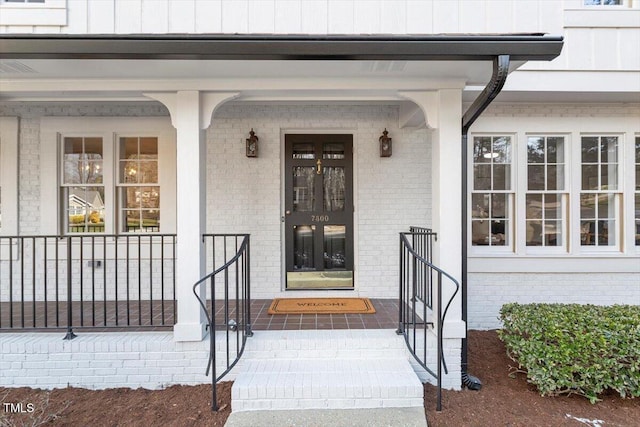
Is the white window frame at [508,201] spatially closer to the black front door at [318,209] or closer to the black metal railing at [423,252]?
the black metal railing at [423,252]

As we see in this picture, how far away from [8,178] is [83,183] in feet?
2.84

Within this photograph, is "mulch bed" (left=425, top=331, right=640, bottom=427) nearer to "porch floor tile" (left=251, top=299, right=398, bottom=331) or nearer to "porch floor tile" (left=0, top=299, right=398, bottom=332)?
"porch floor tile" (left=251, top=299, right=398, bottom=331)

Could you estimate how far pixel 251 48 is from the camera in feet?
8.46

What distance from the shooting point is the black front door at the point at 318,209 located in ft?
15.6

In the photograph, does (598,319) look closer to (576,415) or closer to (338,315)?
(576,415)

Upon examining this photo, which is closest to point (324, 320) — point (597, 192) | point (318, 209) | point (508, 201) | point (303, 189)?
point (318, 209)

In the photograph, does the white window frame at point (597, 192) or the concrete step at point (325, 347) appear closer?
the concrete step at point (325, 347)

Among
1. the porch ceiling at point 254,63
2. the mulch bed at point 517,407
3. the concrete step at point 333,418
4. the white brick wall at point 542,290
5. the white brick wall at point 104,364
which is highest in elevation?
the porch ceiling at point 254,63

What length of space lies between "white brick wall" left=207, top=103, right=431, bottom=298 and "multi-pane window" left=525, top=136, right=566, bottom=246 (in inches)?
51.4

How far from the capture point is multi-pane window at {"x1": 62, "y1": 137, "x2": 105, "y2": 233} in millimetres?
4684

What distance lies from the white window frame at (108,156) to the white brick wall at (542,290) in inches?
162

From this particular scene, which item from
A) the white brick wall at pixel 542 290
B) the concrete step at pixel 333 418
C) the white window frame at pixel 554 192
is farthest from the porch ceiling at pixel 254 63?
the concrete step at pixel 333 418

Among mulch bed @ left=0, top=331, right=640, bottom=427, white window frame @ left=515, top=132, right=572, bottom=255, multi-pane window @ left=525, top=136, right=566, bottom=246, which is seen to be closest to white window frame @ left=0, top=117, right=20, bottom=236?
mulch bed @ left=0, top=331, right=640, bottom=427

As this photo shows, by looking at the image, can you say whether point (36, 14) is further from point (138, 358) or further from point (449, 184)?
point (449, 184)
